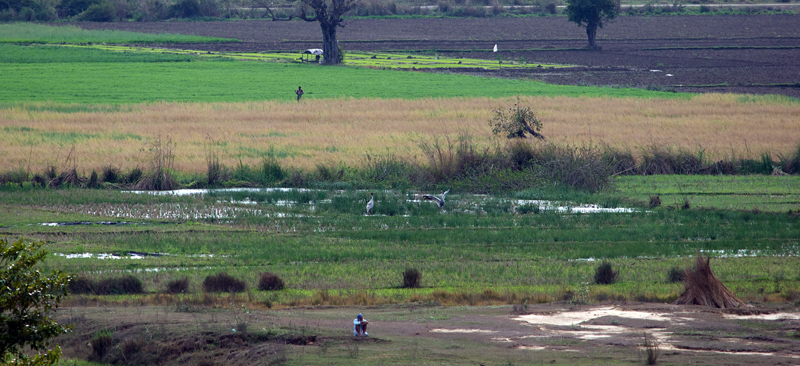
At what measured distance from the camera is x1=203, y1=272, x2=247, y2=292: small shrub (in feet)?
42.4

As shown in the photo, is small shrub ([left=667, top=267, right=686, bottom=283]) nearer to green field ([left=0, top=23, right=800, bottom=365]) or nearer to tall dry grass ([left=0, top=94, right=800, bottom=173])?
green field ([left=0, top=23, right=800, bottom=365])

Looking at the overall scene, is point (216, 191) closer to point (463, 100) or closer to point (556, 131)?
point (556, 131)

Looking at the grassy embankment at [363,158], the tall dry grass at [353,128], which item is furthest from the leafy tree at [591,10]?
the tall dry grass at [353,128]

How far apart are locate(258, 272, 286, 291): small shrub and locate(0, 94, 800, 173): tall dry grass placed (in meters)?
13.9

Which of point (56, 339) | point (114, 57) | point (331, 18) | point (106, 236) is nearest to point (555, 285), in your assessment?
point (56, 339)

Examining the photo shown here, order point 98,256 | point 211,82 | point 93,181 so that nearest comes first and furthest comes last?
point 98,256, point 93,181, point 211,82

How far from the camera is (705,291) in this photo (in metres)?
11.6

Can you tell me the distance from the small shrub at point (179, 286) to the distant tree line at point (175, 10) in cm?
10720

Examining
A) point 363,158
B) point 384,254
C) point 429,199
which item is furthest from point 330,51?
point 384,254

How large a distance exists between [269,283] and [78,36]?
90893mm

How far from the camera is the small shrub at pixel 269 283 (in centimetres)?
1315

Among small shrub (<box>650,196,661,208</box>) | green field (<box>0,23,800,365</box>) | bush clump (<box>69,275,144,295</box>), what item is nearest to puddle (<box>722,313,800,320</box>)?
green field (<box>0,23,800,365</box>)

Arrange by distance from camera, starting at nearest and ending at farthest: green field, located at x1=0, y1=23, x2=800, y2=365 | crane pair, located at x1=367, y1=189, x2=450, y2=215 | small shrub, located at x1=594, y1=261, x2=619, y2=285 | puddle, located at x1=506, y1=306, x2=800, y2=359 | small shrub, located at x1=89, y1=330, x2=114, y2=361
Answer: puddle, located at x1=506, y1=306, x2=800, y2=359 < green field, located at x1=0, y1=23, x2=800, y2=365 < small shrub, located at x1=89, y1=330, x2=114, y2=361 < small shrub, located at x1=594, y1=261, x2=619, y2=285 < crane pair, located at x1=367, y1=189, x2=450, y2=215

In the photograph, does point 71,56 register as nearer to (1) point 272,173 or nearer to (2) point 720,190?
(1) point 272,173
